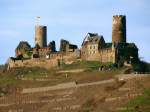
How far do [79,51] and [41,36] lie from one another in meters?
14.8

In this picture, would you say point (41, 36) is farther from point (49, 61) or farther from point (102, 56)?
point (102, 56)

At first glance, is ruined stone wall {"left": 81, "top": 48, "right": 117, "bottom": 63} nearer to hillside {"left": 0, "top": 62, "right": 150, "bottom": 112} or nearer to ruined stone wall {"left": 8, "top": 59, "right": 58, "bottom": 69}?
hillside {"left": 0, "top": 62, "right": 150, "bottom": 112}

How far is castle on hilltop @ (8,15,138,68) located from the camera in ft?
457

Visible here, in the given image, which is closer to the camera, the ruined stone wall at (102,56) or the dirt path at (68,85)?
the dirt path at (68,85)

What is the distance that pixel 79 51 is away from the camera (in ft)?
477

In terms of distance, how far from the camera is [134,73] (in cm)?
12731

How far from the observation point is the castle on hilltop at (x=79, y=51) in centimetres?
13938

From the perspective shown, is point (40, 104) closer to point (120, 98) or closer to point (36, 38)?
point (120, 98)

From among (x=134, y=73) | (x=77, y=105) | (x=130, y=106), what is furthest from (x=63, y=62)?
(x=130, y=106)

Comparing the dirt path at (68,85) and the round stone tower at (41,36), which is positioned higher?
the round stone tower at (41,36)

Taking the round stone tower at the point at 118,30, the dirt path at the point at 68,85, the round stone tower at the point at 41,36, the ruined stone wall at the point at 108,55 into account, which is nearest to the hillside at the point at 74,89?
the dirt path at the point at 68,85

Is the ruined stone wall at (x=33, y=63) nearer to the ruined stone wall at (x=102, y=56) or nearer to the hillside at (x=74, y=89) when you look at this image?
the hillside at (x=74, y=89)

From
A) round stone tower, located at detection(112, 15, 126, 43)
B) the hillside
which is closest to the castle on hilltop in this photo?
round stone tower, located at detection(112, 15, 126, 43)

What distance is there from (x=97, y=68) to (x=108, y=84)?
14.4 metres
